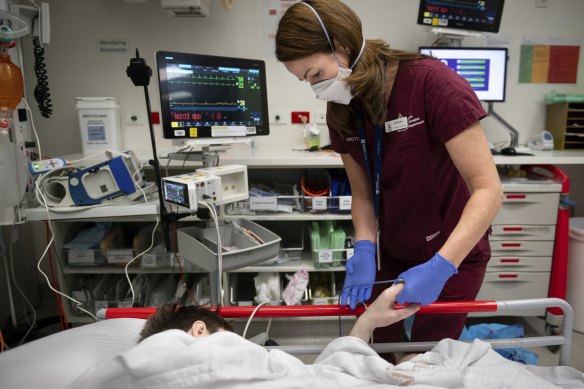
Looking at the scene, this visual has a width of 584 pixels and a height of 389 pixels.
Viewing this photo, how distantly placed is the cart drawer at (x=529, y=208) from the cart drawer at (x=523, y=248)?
0.11 metres

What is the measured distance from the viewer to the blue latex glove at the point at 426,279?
98 centimetres

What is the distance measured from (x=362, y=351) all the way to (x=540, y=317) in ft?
6.70

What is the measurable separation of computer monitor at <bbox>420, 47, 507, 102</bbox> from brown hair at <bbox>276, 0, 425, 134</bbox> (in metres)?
1.50

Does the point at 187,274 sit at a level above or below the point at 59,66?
below

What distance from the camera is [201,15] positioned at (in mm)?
2555

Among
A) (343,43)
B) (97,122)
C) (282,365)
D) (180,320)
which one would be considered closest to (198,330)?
(180,320)

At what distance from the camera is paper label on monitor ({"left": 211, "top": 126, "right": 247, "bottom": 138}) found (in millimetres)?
1754

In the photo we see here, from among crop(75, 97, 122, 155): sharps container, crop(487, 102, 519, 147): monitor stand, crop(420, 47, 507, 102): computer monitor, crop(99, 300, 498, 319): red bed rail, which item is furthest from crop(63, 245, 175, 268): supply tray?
crop(487, 102, 519, 147): monitor stand

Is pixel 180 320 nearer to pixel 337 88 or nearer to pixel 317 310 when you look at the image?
pixel 317 310

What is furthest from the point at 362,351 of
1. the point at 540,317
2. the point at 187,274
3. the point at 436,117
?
the point at 540,317

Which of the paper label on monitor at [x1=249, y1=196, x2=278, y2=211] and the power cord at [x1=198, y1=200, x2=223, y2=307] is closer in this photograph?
the power cord at [x1=198, y1=200, x2=223, y2=307]

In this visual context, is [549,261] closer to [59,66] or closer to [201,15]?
[201,15]

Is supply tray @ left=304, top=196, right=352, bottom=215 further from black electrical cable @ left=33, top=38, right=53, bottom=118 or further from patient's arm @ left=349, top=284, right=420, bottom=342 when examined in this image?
black electrical cable @ left=33, top=38, right=53, bottom=118

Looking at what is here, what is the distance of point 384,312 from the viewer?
1018 mm
